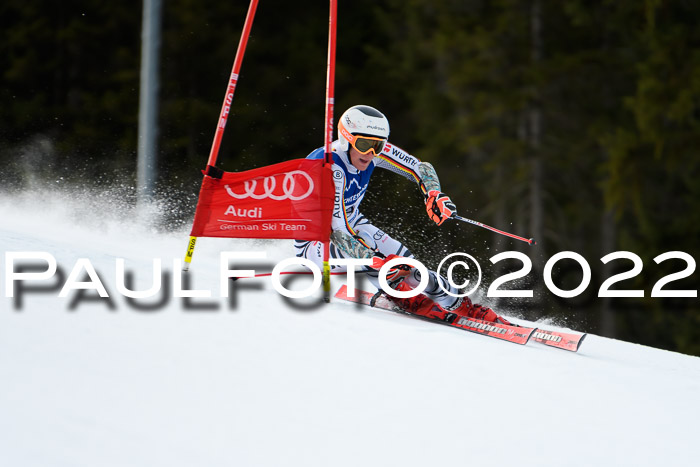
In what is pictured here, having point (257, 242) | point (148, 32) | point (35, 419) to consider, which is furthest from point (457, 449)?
point (148, 32)

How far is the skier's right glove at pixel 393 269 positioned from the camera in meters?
5.50

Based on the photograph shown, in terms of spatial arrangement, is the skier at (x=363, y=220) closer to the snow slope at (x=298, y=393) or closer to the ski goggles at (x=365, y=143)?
the ski goggles at (x=365, y=143)

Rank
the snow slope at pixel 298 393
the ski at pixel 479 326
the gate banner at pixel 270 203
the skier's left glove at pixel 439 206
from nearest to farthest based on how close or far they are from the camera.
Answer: the snow slope at pixel 298 393, the gate banner at pixel 270 203, the ski at pixel 479 326, the skier's left glove at pixel 439 206

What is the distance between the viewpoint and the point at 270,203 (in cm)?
523

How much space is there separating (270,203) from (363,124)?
0.74 metres

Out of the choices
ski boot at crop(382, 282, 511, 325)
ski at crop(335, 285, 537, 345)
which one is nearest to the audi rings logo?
ski boot at crop(382, 282, 511, 325)

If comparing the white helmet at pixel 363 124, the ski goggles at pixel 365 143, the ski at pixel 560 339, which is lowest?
the ski at pixel 560 339

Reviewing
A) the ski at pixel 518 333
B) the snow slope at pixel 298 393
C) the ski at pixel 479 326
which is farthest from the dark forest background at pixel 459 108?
the snow slope at pixel 298 393

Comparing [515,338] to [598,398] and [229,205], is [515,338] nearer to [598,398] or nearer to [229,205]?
[598,398]

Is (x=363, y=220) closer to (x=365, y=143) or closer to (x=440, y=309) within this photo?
(x=365, y=143)

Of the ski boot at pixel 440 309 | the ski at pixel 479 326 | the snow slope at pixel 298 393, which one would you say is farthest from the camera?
the ski boot at pixel 440 309

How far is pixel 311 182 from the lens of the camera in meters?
5.25

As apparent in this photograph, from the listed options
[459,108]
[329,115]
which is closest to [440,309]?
[329,115]

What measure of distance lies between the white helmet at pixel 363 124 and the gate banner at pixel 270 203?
305 millimetres
